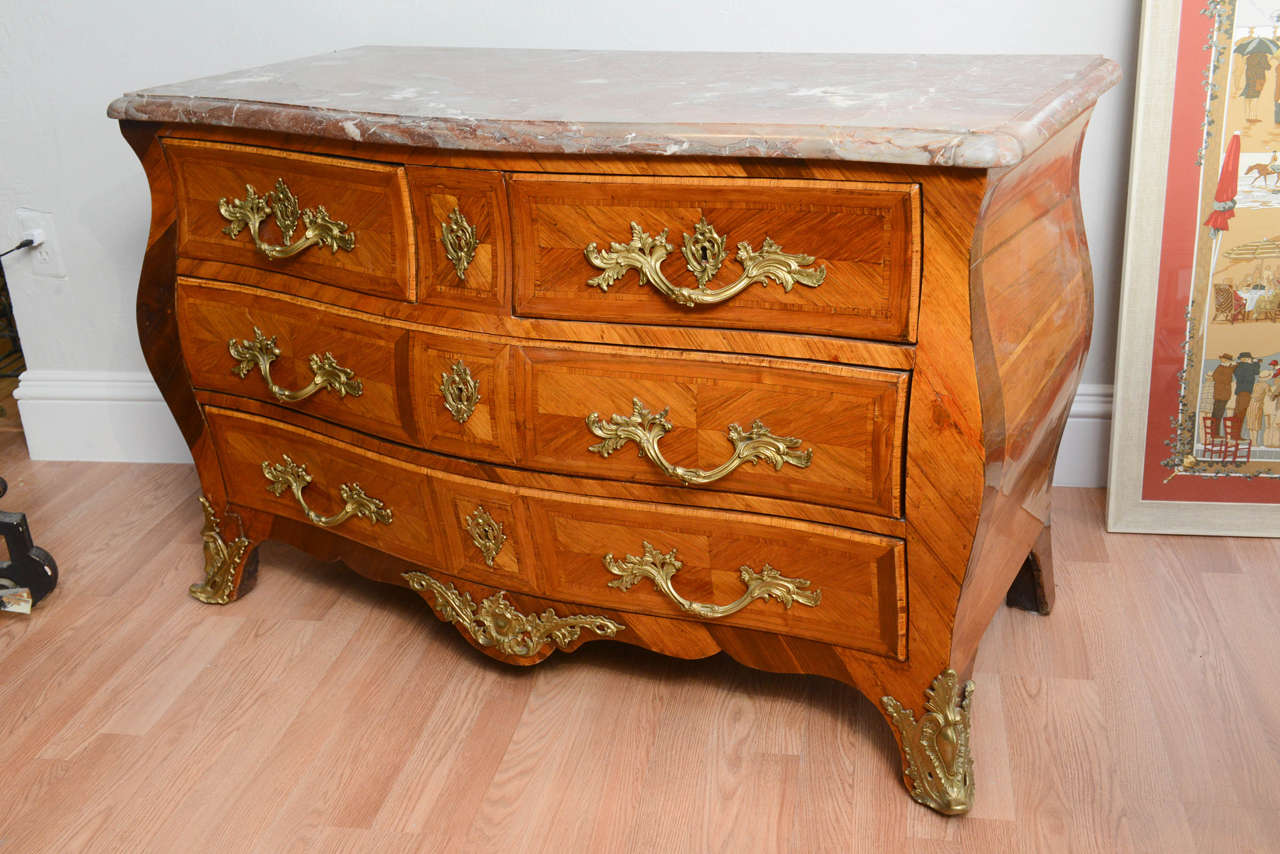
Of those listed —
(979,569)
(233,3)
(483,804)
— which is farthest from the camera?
(233,3)

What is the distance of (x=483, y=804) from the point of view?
1.52 meters

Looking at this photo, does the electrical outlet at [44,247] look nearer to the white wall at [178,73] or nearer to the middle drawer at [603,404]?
the white wall at [178,73]

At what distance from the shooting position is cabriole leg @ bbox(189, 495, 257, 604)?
1923 mm

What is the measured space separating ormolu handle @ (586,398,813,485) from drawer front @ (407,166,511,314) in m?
0.19

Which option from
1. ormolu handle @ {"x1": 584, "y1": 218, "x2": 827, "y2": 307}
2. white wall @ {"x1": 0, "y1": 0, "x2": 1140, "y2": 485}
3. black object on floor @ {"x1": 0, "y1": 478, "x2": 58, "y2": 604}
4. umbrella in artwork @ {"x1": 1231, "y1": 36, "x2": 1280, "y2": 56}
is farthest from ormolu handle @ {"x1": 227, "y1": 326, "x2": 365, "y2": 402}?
umbrella in artwork @ {"x1": 1231, "y1": 36, "x2": 1280, "y2": 56}

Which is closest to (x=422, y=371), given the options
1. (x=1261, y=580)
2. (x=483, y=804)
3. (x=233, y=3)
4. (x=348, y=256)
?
(x=348, y=256)

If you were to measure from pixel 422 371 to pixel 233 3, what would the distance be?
1046 millimetres

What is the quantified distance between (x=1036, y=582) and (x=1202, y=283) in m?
0.57

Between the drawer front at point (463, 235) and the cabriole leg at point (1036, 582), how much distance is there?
34.6 inches

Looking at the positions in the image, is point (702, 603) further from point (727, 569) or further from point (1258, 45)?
point (1258, 45)

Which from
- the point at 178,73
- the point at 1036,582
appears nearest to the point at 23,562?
the point at 178,73

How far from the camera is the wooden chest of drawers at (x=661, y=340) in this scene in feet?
4.16

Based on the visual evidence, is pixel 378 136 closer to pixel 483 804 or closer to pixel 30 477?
pixel 483 804

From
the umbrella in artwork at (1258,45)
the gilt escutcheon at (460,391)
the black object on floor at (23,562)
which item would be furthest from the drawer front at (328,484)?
the umbrella in artwork at (1258,45)
